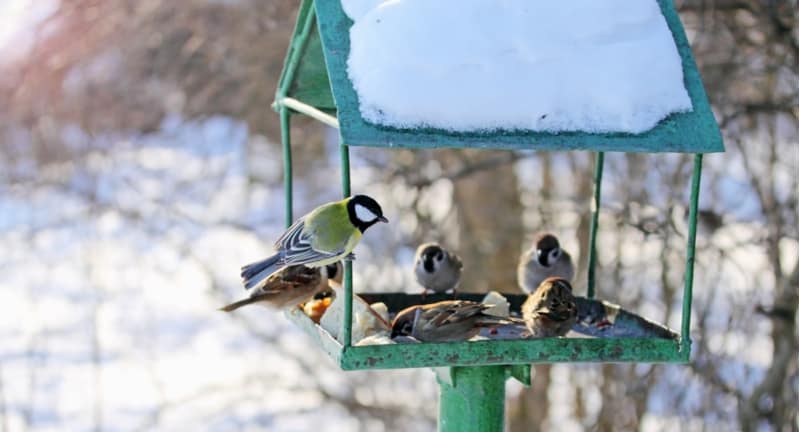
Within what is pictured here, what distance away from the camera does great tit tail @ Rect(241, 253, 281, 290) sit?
3.30 meters

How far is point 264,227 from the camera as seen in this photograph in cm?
733

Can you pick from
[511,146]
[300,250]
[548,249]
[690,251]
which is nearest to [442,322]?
[300,250]

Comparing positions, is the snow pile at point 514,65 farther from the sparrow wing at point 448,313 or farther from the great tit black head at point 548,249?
the great tit black head at point 548,249

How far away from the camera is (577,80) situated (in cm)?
315

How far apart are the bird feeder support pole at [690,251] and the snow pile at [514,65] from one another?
0.19m

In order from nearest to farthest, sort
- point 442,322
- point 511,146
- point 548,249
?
1. point 511,146
2. point 442,322
3. point 548,249

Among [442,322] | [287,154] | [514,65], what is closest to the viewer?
[514,65]

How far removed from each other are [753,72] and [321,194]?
2.84m

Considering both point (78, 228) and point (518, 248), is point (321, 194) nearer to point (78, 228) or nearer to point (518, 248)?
point (518, 248)

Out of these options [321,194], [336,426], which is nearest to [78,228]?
[321,194]

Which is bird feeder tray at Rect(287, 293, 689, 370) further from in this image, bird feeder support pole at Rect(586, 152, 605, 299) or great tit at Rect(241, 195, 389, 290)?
bird feeder support pole at Rect(586, 152, 605, 299)

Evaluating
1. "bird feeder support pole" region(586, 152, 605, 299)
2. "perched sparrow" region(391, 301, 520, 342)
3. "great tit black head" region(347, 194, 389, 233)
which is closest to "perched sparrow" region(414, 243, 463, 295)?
"bird feeder support pole" region(586, 152, 605, 299)

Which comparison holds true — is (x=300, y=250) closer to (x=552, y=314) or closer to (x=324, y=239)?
(x=324, y=239)

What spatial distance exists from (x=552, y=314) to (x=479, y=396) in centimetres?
35
